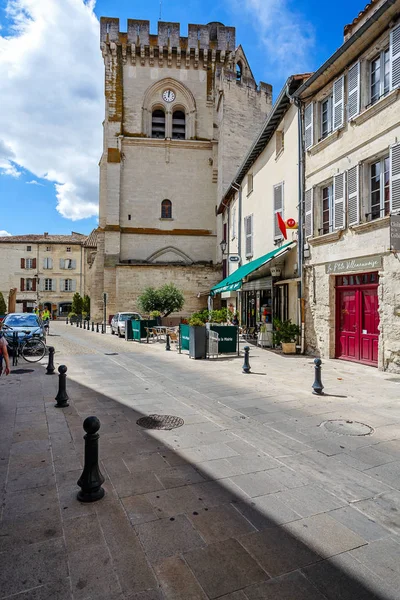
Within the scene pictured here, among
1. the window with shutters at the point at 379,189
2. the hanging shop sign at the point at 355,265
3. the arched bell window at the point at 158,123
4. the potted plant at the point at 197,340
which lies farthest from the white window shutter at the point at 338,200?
the arched bell window at the point at 158,123

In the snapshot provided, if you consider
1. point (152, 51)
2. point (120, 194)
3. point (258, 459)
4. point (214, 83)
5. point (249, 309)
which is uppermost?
point (152, 51)

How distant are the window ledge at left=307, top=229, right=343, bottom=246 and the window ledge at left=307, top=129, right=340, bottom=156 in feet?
8.78

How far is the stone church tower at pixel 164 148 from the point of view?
29.5 meters

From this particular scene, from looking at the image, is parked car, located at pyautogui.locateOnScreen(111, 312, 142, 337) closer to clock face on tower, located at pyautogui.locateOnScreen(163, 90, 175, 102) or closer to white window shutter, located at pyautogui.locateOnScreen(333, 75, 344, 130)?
white window shutter, located at pyautogui.locateOnScreen(333, 75, 344, 130)

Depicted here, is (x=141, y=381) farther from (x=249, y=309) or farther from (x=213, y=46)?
(x=213, y=46)

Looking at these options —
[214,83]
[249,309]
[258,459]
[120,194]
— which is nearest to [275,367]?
[258,459]

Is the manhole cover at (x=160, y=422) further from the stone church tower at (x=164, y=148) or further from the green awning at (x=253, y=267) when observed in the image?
the stone church tower at (x=164, y=148)

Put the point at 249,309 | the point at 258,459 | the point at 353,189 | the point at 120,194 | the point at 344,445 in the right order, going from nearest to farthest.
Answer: the point at 258,459, the point at 344,445, the point at 353,189, the point at 249,309, the point at 120,194

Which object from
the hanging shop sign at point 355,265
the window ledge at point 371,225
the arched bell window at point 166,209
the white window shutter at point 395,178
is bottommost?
the hanging shop sign at point 355,265

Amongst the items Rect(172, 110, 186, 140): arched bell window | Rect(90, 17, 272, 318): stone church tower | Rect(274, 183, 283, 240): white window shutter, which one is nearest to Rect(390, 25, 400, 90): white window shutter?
Rect(274, 183, 283, 240): white window shutter

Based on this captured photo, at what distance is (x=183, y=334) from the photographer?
13180 millimetres

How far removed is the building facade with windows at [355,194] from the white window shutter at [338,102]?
3cm

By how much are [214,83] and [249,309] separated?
74.8 feet

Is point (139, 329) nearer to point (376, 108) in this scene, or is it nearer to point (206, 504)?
point (376, 108)
